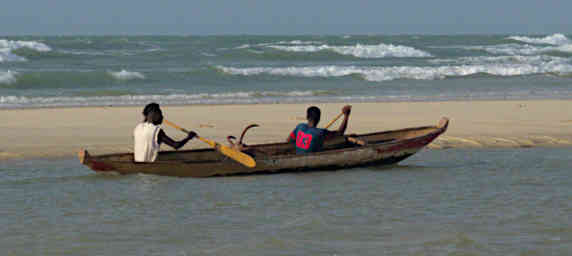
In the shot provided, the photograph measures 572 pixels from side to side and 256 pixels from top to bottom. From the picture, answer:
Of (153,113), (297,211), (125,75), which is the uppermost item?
(125,75)

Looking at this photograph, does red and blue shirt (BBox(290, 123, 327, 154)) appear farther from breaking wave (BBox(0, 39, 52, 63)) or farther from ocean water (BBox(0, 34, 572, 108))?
breaking wave (BBox(0, 39, 52, 63))

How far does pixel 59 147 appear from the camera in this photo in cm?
1297

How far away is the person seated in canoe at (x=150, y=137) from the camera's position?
10.2 metres

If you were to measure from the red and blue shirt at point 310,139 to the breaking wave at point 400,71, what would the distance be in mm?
19823

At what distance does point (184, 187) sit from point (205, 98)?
13.0 metres

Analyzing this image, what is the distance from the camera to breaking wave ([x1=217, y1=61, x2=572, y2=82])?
31.9 m

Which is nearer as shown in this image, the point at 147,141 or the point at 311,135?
the point at 147,141

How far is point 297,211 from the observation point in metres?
8.24

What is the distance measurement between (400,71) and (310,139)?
2269 cm

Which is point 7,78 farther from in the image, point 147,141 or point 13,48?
point 147,141

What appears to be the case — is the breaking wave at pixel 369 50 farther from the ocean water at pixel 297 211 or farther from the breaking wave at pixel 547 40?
the ocean water at pixel 297 211

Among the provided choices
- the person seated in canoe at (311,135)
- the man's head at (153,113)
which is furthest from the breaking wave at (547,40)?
the man's head at (153,113)

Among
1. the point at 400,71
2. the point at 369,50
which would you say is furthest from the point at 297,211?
the point at 369,50

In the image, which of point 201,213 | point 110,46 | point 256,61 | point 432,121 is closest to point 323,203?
point 201,213
